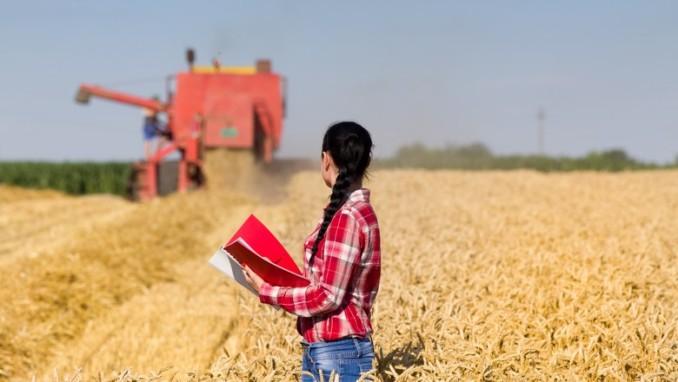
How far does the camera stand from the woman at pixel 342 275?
3092 millimetres

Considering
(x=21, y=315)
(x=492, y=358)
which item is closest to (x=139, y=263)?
(x=21, y=315)

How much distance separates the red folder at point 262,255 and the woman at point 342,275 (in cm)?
4

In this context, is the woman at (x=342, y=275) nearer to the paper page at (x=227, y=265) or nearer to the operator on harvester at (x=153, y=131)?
the paper page at (x=227, y=265)

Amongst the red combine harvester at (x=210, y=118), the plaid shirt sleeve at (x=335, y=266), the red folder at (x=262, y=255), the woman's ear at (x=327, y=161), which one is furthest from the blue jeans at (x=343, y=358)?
the red combine harvester at (x=210, y=118)

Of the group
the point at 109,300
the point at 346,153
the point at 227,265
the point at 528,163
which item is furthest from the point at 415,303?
the point at 528,163

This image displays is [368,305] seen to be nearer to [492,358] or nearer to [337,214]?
[337,214]

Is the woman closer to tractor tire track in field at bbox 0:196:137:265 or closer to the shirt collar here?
the shirt collar

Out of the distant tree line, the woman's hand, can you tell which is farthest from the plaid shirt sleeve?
the distant tree line

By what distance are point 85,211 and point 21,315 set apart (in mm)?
18293

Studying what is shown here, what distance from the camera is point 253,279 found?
131 inches

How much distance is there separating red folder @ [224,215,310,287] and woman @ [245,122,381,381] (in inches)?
1.5

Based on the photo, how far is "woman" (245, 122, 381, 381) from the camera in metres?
3.09

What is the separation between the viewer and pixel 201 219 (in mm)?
16359

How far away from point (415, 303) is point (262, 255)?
5.83 feet
